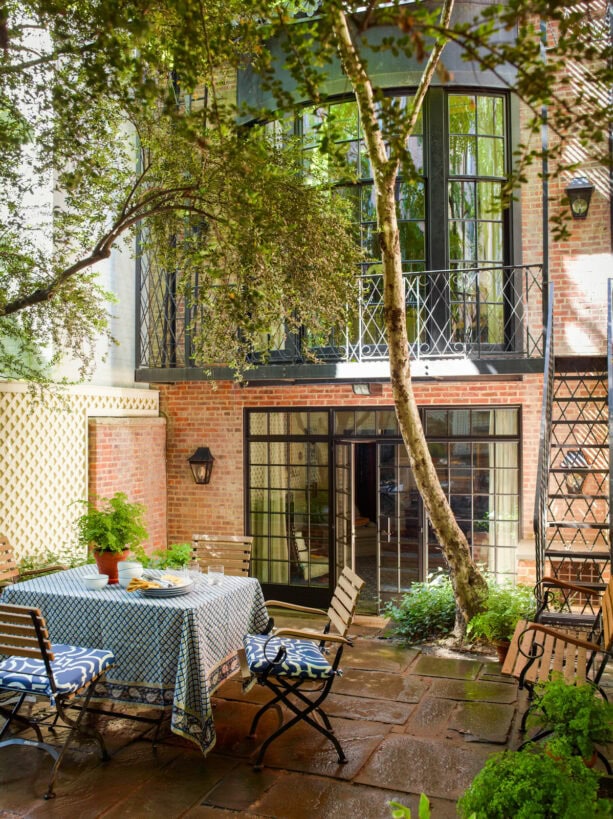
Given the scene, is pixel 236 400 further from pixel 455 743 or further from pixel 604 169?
pixel 455 743

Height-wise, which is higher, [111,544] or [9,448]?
[9,448]

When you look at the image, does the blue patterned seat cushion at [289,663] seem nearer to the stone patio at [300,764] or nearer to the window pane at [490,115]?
the stone patio at [300,764]

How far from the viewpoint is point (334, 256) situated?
528 cm

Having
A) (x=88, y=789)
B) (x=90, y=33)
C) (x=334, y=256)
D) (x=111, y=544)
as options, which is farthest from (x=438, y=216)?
(x=88, y=789)

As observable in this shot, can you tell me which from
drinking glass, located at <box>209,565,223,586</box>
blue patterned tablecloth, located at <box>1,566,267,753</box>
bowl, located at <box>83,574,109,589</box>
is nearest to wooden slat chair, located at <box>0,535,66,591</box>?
blue patterned tablecloth, located at <box>1,566,267,753</box>

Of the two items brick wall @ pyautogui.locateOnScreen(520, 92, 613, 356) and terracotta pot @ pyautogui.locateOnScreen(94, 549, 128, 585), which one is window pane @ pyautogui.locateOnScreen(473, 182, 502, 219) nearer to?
brick wall @ pyautogui.locateOnScreen(520, 92, 613, 356)

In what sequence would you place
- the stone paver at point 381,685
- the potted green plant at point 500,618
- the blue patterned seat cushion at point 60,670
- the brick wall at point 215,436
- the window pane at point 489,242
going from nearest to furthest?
the blue patterned seat cushion at point 60,670, the stone paver at point 381,685, the potted green plant at point 500,618, the window pane at point 489,242, the brick wall at point 215,436

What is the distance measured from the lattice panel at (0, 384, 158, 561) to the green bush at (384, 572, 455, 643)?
10.3ft

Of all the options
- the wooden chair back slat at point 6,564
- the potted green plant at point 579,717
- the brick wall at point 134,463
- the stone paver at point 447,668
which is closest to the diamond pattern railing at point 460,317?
the brick wall at point 134,463

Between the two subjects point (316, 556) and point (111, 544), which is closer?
point (111, 544)

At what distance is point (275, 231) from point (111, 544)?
2139 mm

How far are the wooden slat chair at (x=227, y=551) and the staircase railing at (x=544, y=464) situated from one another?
6.63 feet

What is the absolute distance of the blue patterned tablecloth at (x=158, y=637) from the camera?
389 cm

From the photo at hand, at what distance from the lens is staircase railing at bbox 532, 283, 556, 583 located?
522cm
